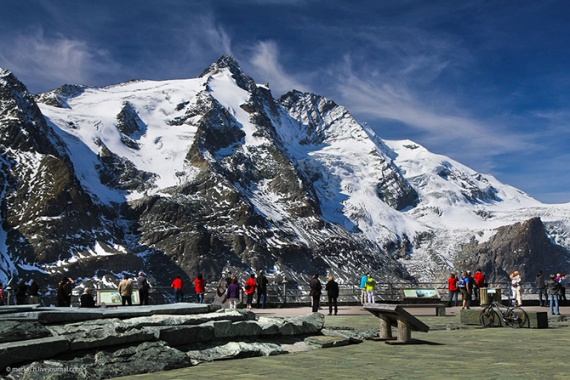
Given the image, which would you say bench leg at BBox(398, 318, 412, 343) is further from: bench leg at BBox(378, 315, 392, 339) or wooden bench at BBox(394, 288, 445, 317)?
wooden bench at BBox(394, 288, 445, 317)

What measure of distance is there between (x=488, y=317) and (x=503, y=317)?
483 millimetres

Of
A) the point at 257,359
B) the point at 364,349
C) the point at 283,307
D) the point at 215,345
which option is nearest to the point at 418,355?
the point at 364,349

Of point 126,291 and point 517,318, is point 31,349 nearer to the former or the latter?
point 517,318

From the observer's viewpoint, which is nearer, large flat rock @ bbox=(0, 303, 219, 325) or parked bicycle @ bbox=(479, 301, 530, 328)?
large flat rock @ bbox=(0, 303, 219, 325)

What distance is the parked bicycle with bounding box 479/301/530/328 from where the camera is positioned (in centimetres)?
2280

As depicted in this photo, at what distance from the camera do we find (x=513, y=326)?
22.9 metres

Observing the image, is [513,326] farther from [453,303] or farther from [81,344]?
[453,303]

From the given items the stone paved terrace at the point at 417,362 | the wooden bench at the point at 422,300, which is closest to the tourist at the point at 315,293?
the wooden bench at the point at 422,300

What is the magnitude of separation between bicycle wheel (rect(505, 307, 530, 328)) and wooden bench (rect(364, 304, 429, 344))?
6.51m

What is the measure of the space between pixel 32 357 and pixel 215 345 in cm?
435

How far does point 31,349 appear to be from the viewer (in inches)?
464

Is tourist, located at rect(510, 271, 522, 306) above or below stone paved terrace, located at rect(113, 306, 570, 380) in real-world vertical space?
above

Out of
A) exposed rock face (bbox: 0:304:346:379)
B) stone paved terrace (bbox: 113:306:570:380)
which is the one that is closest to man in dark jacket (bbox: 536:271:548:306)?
stone paved terrace (bbox: 113:306:570:380)

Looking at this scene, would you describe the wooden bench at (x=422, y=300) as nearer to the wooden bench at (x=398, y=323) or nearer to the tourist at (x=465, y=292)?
the tourist at (x=465, y=292)
